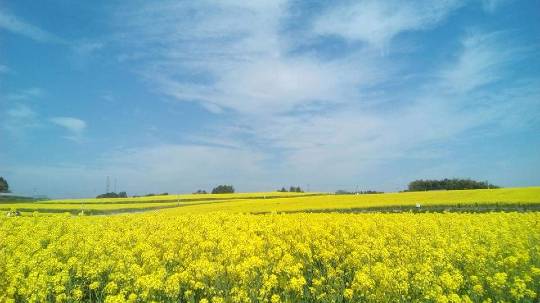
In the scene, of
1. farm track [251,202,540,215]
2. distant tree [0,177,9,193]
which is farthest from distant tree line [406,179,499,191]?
distant tree [0,177,9,193]

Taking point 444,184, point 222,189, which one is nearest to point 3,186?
point 222,189

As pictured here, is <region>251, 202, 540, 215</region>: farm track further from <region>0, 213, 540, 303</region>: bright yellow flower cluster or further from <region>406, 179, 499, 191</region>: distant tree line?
<region>406, 179, 499, 191</region>: distant tree line

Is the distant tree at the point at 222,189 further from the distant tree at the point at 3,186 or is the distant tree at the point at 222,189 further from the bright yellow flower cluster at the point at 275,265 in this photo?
the bright yellow flower cluster at the point at 275,265

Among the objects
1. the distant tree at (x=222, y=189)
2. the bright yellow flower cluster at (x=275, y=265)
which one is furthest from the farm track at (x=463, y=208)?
the distant tree at (x=222, y=189)

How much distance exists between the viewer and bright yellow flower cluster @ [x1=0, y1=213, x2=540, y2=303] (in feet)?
25.0

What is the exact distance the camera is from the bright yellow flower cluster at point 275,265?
7.63 meters

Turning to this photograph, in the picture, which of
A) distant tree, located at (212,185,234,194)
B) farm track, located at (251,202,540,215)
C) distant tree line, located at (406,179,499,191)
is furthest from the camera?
distant tree, located at (212,185,234,194)

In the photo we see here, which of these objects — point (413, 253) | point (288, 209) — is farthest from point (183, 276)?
point (288, 209)

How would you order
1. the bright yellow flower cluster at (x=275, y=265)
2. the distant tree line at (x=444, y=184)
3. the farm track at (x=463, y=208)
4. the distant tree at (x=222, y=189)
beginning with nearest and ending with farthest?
the bright yellow flower cluster at (x=275, y=265) → the farm track at (x=463, y=208) → the distant tree line at (x=444, y=184) → the distant tree at (x=222, y=189)

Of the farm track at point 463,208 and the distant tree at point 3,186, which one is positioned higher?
the distant tree at point 3,186

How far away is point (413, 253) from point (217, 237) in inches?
203

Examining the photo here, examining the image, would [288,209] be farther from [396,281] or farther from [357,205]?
[396,281]

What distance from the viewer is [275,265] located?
9.31 m

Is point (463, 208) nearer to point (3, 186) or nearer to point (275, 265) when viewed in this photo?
point (275, 265)
